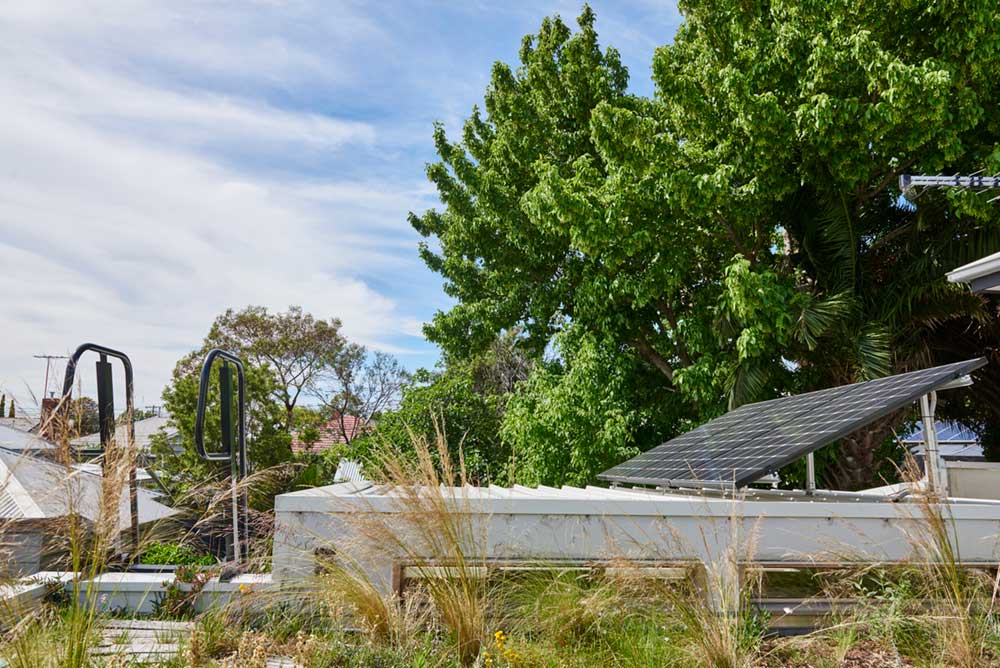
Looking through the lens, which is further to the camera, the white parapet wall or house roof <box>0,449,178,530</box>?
the white parapet wall

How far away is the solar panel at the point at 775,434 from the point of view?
4.34 meters

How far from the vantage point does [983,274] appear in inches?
253

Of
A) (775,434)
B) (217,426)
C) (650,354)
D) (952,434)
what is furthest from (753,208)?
(217,426)

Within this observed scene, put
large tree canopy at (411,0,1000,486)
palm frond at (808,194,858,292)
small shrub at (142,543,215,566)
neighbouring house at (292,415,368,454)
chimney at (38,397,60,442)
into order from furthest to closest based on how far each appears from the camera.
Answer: neighbouring house at (292,415,368,454) < palm frond at (808,194,858,292) < large tree canopy at (411,0,1000,486) < small shrub at (142,543,215,566) < chimney at (38,397,60,442)

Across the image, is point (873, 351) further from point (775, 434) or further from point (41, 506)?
point (41, 506)

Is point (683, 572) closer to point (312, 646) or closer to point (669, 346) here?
point (312, 646)

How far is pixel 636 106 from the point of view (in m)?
13.2

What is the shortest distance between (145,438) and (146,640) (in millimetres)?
27564

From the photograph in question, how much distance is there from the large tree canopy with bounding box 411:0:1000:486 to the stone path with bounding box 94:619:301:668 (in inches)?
302

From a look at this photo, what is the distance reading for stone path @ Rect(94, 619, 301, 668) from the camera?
3.32 m

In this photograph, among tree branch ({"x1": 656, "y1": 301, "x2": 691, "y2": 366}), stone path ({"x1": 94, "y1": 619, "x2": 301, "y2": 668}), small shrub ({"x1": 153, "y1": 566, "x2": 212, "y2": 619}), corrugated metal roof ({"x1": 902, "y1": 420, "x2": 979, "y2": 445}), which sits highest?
tree branch ({"x1": 656, "y1": 301, "x2": 691, "y2": 366})

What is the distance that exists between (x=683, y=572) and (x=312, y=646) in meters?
2.04

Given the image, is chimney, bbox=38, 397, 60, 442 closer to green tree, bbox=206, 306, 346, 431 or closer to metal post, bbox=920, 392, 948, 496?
metal post, bbox=920, 392, 948, 496

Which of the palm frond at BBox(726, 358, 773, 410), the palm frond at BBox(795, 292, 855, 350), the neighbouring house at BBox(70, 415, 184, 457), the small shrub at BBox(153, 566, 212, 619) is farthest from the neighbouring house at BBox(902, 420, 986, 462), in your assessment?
the neighbouring house at BBox(70, 415, 184, 457)
